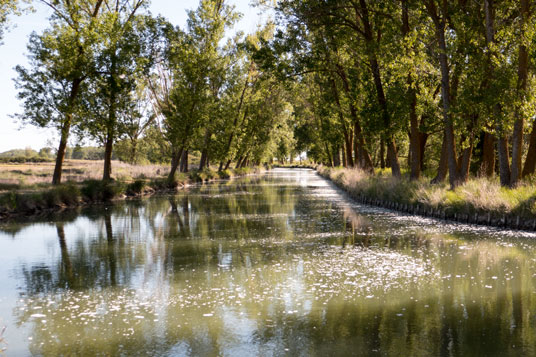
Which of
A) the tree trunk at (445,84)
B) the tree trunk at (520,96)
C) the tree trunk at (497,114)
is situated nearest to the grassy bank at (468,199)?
the tree trunk at (497,114)

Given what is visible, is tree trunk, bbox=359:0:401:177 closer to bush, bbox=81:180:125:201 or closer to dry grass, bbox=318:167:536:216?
dry grass, bbox=318:167:536:216

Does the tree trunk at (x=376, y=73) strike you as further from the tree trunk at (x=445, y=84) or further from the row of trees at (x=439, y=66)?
the tree trunk at (x=445, y=84)

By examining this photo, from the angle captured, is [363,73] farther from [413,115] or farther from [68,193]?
[68,193]

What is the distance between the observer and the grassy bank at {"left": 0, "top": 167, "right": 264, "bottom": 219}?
23.8m

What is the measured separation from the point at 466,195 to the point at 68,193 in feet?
63.9

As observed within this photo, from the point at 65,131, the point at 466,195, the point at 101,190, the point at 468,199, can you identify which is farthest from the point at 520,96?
the point at 65,131

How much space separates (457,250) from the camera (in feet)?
A: 43.9

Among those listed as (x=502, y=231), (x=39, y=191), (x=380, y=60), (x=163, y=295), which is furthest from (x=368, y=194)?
(x=163, y=295)

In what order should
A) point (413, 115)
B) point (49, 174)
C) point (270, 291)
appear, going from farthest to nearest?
point (49, 174)
point (413, 115)
point (270, 291)

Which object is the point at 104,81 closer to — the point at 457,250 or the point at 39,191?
the point at 39,191

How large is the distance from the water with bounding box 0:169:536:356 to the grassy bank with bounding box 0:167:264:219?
6179 mm

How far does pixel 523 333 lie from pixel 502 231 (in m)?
9.96

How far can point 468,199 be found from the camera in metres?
18.9

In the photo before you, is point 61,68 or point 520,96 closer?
point 520,96
